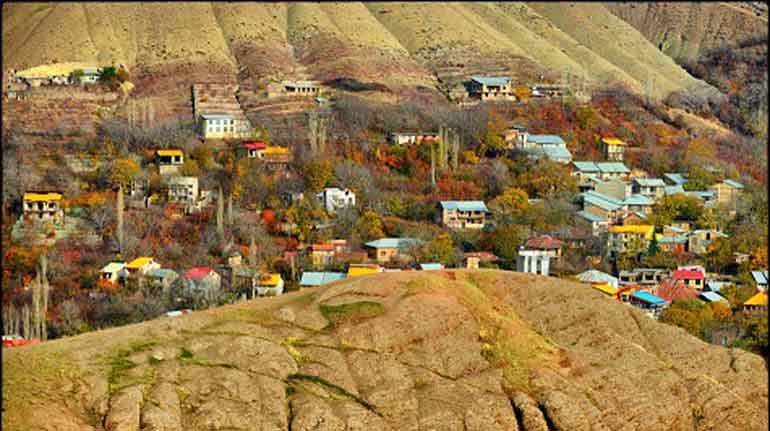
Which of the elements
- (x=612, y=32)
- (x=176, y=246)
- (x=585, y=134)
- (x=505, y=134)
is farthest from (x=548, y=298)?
(x=612, y=32)

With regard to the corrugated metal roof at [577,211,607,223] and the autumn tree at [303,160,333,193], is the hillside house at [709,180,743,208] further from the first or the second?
the autumn tree at [303,160,333,193]

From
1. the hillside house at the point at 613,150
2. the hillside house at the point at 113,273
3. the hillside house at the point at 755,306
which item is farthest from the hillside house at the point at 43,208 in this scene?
the hillside house at the point at 613,150

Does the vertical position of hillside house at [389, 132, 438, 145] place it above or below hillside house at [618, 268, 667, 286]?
above

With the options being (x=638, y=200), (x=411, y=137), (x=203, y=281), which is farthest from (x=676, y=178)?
(x=203, y=281)

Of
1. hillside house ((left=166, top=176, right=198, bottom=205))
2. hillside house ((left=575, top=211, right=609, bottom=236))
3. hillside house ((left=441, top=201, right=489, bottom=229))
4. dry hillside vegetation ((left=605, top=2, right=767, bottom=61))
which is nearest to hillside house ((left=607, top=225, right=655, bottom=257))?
hillside house ((left=575, top=211, right=609, bottom=236))

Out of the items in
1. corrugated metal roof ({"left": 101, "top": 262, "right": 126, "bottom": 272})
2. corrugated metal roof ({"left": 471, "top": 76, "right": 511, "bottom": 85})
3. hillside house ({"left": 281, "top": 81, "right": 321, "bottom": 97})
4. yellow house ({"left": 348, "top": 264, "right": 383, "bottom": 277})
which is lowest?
corrugated metal roof ({"left": 101, "top": 262, "right": 126, "bottom": 272})

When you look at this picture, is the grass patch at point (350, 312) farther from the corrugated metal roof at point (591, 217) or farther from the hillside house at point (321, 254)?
the corrugated metal roof at point (591, 217)
